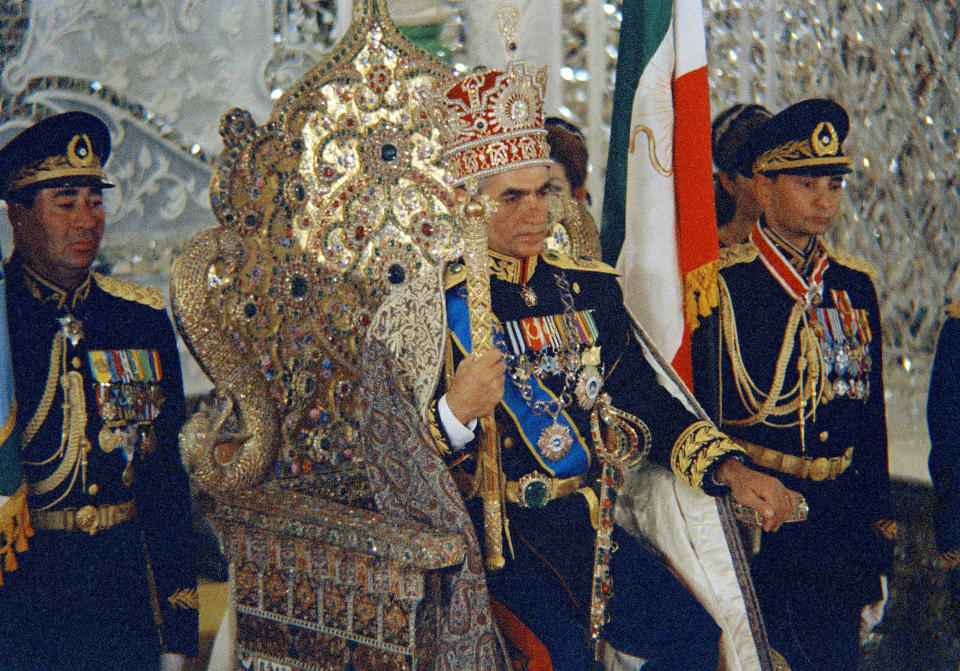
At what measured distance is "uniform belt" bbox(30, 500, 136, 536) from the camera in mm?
2848

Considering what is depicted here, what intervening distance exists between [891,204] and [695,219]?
4.47 feet

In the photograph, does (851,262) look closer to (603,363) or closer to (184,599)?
(603,363)

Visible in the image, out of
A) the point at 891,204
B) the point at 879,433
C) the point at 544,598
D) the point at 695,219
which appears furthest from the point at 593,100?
the point at 544,598

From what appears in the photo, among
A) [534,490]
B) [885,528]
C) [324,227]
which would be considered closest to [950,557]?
[885,528]

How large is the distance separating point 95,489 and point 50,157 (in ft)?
→ 2.97

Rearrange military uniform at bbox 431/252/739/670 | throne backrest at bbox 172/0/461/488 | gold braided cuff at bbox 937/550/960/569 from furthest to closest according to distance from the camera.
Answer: gold braided cuff at bbox 937/550/960/569 < throne backrest at bbox 172/0/461/488 < military uniform at bbox 431/252/739/670

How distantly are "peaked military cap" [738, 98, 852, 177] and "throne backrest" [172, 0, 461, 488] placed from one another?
3.32 ft

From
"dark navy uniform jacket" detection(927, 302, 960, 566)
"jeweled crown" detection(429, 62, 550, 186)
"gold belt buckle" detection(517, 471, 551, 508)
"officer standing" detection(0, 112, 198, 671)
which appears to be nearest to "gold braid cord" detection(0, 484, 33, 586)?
"officer standing" detection(0, 112, 198, 671)

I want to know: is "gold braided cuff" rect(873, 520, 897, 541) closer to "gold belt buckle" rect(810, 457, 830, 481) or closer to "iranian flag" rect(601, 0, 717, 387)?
"gold belt buckle" rect(810, 457, 830, 481)

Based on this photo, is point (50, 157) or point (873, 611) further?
point (873, 611)

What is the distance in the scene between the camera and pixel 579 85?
3.90 meters

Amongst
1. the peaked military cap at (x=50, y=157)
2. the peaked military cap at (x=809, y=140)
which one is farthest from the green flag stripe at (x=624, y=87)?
the peaked military cap at (x=50, y=157)

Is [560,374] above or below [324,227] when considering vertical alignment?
below

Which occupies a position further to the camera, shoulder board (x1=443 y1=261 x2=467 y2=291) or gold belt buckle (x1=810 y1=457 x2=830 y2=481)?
gold belt buckle (x1=810 y1=457 x2=830 y2=481)
